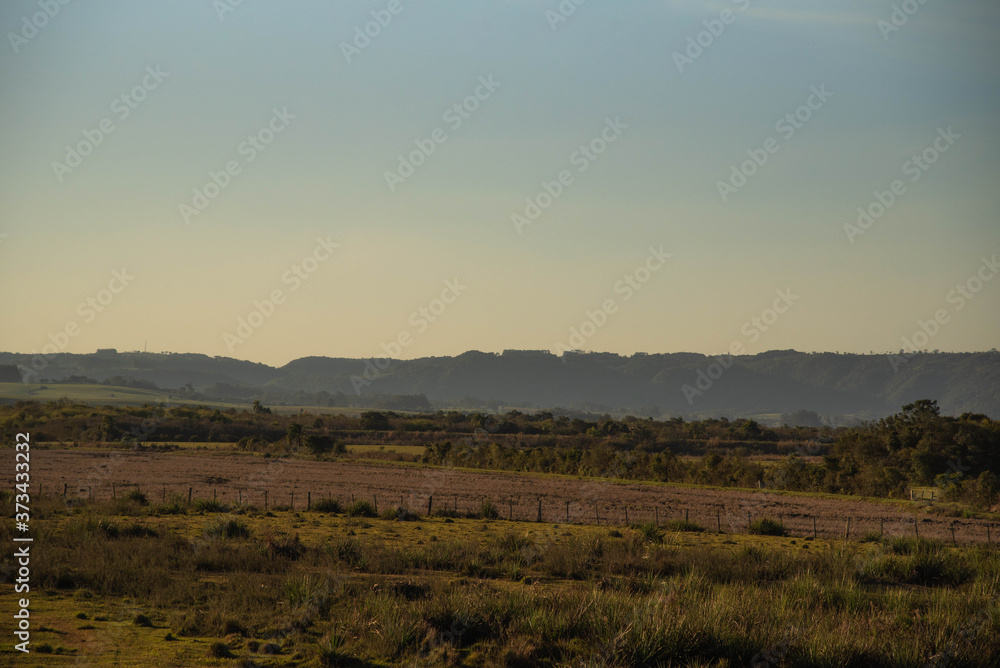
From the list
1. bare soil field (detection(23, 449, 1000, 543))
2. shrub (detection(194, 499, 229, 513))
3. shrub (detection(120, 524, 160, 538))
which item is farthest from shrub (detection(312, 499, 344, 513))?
shrub (detection(120, 524, 160, 538))

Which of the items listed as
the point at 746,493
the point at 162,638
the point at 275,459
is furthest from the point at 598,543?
the point at 275,459

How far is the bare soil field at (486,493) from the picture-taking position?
39.2m

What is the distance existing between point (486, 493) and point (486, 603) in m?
36.5

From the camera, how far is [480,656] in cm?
1349

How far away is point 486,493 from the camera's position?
5147 centimetres

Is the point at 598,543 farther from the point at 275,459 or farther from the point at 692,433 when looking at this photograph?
the point at 692,433

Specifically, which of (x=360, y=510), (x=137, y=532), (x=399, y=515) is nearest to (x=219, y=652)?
(x=137, y=532)

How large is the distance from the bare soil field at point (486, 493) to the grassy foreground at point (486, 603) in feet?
41.4

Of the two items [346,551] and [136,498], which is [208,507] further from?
[346,551]

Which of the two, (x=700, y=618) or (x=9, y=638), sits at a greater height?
(x=700, y=618)

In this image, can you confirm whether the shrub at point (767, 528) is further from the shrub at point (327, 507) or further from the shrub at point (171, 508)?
the shrub at point (171, 508)

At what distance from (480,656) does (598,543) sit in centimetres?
1251

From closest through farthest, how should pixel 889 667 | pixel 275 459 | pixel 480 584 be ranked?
1. pixel 889 667
2. pixel 480 584
3. pixel 275 459

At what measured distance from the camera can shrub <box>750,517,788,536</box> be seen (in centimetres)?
3466
